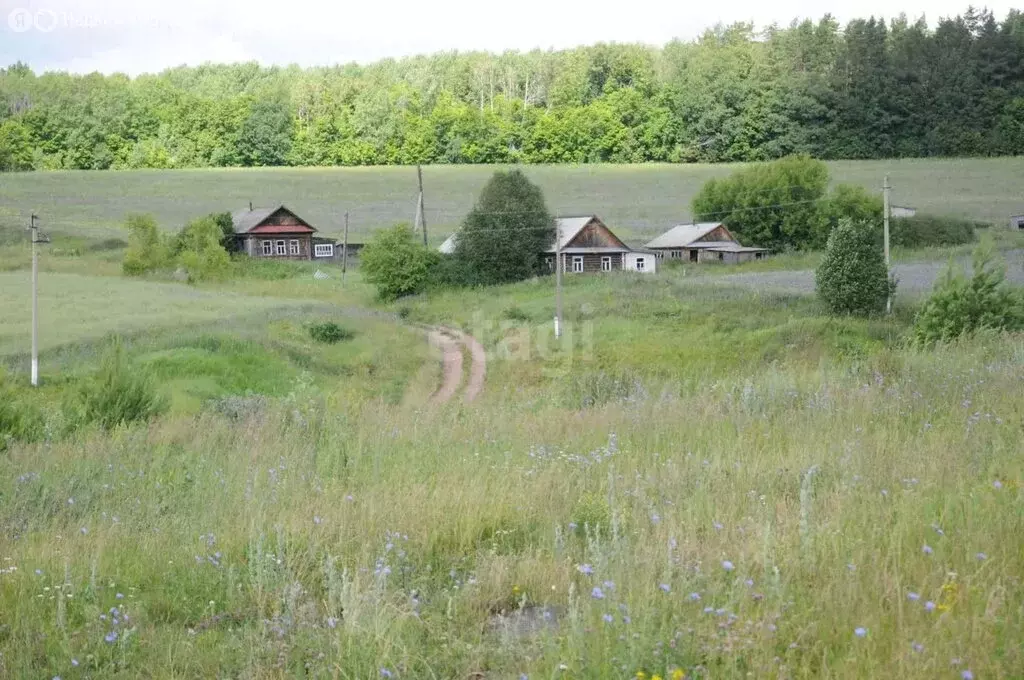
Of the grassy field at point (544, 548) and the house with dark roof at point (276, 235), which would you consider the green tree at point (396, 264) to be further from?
the grassy field at point (544, 548)

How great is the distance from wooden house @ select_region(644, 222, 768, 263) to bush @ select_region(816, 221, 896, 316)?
1619 centimetres

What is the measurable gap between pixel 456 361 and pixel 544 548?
3490cm

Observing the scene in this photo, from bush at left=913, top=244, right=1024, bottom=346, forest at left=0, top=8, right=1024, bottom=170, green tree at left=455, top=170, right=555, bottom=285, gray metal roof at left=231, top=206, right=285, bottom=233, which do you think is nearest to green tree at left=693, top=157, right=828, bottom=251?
forest at left=0, top=8, right=1024, bottom=170

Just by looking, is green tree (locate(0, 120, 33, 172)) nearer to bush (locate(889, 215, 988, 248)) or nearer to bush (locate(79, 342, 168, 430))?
bush (locate(889, 215, 988, 248))

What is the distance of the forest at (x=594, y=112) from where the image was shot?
6278 centimetres

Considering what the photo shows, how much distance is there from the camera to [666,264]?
57375mm

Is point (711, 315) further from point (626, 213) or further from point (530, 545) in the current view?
point (530, 545)

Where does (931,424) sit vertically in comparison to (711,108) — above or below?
below

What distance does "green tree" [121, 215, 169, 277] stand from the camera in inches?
2168

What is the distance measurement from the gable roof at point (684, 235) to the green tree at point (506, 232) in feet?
26.4

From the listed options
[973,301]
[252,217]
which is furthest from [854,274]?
[252,217]

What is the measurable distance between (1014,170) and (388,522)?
64.8 metres

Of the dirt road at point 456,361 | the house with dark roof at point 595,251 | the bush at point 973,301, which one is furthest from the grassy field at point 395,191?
the bush at point 973,301

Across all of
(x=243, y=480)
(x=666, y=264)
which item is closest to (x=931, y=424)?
(x=243, y=480)
